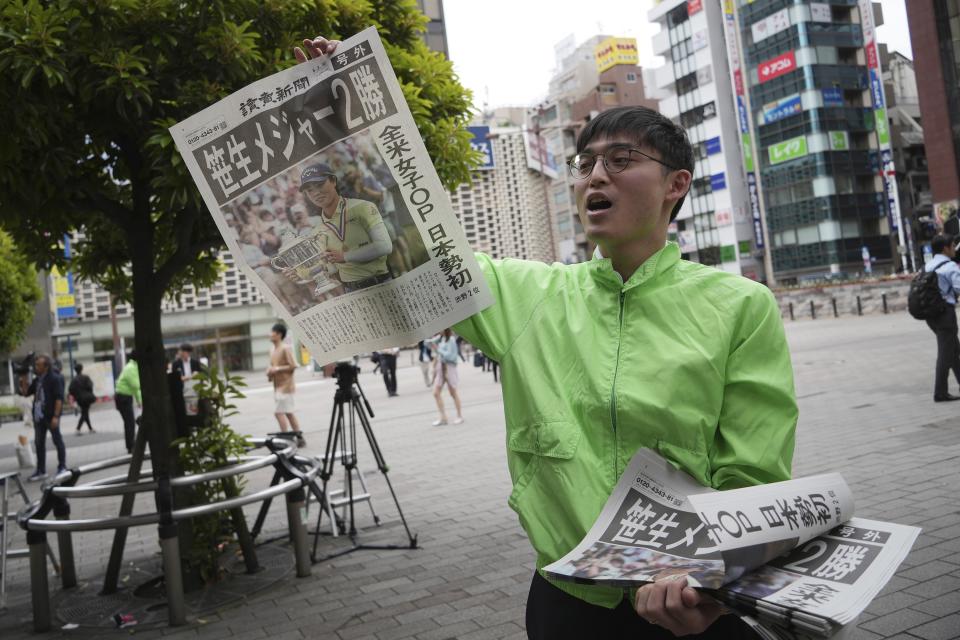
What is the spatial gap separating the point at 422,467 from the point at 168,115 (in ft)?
18.4

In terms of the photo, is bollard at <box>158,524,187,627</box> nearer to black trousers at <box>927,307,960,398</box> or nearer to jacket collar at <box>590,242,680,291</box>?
jacket collar at <box>590,242,680,291</box>

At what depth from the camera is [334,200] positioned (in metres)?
1.93

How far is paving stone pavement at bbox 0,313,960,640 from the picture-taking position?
395 centimetres

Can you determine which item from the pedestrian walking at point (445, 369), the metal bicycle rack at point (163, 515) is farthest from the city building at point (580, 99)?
the metal bicycle rack at point (163, 515)

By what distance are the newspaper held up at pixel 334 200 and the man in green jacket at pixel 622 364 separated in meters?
0.13

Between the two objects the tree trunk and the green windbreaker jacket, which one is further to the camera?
the tree trunk

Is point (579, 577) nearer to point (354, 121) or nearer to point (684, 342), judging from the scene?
point (684, 342)

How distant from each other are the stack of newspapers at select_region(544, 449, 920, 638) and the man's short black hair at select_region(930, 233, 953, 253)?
8423 mm

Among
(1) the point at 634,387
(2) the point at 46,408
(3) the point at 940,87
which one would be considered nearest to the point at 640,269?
(1) the point at 634,387

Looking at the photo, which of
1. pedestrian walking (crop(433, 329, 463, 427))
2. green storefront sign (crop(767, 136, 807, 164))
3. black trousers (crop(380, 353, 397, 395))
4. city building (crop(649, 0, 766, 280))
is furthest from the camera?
city building (crop(649, 0, 766, 280))

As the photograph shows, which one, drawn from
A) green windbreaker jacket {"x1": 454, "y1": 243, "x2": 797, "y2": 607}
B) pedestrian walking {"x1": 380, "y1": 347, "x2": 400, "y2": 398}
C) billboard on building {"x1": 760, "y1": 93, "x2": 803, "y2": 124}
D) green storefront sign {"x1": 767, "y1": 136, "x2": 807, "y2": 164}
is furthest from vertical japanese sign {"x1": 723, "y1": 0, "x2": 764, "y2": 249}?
green windbreaker jacket {"x1": 454, "y1": 243, "x2": 797, "y2": 607}

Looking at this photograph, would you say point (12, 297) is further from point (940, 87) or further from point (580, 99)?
point (580, 99)

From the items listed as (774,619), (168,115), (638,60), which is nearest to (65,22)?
(168,115)

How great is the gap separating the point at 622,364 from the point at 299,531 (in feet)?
12.9
